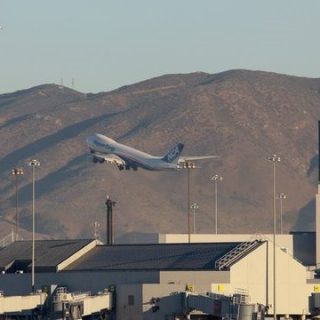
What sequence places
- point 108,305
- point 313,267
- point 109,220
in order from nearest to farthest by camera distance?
point 108,305 < point 109,220 < point 313,267

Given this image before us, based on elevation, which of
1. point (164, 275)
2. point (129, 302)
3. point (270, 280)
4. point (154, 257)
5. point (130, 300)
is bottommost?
point (129, 302)

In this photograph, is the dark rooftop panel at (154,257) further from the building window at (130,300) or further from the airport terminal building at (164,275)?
the building window at (130,300)

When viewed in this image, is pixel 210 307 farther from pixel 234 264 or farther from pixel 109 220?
pixel 109 220

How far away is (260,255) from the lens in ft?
454

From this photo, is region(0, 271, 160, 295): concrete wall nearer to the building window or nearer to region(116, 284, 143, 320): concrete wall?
region(116, 284, 143, 320): concrete wall

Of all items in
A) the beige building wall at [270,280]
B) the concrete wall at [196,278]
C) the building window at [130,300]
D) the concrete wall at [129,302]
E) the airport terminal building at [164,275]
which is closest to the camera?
the concrete wall at [129,302]

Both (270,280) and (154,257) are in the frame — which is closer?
(270,280)

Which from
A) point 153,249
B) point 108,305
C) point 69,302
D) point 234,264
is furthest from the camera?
point 153,249

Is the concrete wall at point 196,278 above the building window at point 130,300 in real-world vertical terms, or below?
above

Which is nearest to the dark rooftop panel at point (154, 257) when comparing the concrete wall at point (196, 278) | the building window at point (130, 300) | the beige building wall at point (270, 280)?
the concrete wall at point (196, 278)

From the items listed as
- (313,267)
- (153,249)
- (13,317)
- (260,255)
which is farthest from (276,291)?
(313,267)

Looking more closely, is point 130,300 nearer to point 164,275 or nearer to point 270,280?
point 164,275

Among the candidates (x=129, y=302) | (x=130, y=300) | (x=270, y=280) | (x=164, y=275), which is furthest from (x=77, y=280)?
(x=270, y=280)

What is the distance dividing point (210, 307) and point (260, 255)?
19.1 meters
